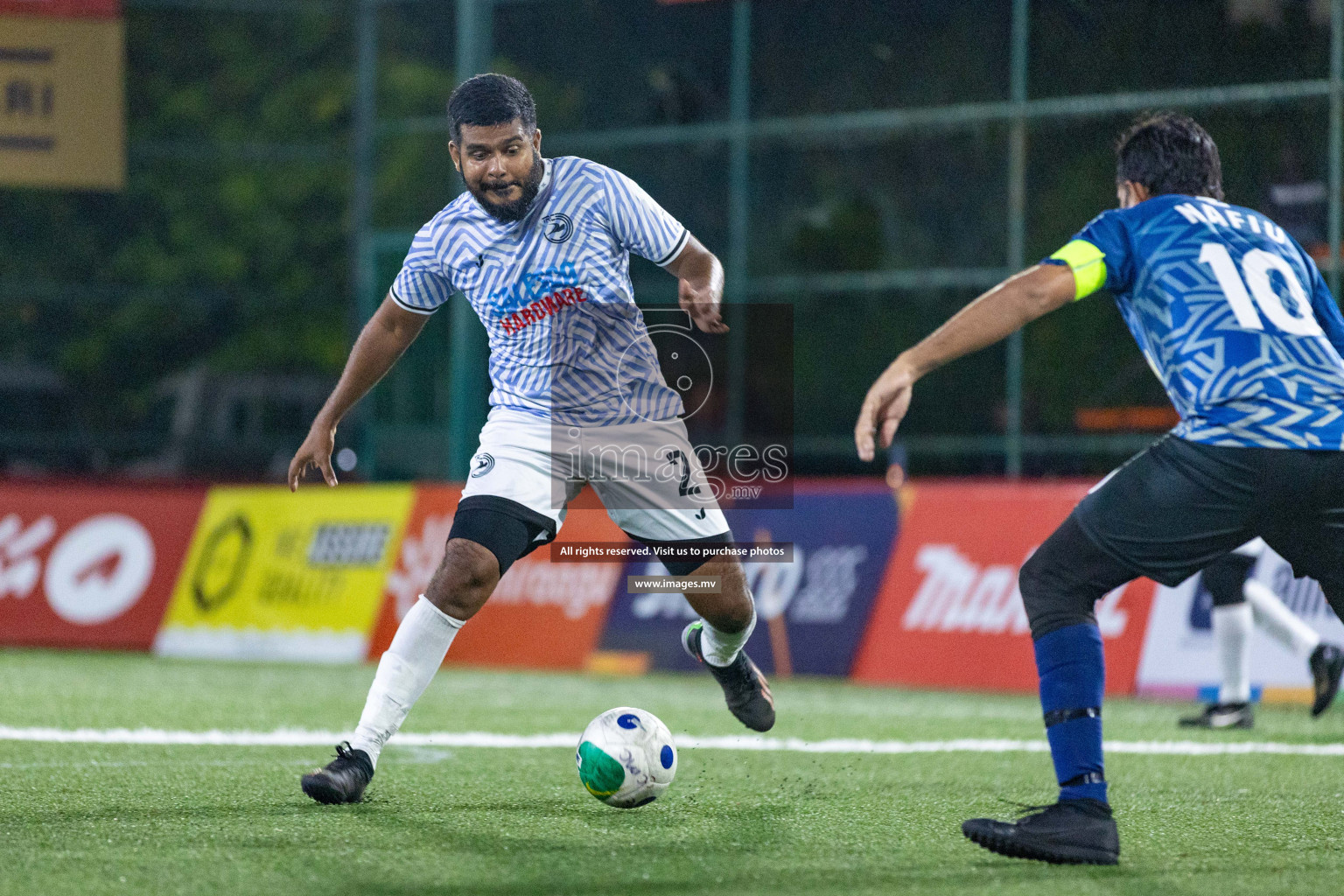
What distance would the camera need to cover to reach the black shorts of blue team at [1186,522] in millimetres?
5055

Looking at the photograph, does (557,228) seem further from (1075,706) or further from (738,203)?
(738,203)

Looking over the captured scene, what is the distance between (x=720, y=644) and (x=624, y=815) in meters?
1.04

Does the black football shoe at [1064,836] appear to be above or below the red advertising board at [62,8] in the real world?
below

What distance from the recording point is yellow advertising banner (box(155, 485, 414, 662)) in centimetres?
1327

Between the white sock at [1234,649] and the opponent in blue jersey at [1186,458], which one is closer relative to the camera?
the opponent in blue jersey at [1186,458]

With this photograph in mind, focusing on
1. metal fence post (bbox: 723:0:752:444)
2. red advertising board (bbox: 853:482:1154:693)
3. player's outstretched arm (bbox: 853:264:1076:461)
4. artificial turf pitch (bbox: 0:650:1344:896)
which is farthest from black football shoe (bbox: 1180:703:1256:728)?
metal fence post (bbox: 723:0:752:444)

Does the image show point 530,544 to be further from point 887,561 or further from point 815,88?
point 815,88

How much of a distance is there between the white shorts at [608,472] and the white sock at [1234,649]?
144 inches

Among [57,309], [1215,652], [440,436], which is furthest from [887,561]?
[57,309]

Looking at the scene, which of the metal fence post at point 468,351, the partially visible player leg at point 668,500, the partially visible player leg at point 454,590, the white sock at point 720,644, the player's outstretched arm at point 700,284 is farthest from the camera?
the metal fence post at point 468,351

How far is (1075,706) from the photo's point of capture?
517 cm

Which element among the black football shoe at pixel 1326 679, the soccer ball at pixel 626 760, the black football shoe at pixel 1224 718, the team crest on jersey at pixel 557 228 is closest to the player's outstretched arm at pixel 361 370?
the team crest on jersey at pixel 557 228

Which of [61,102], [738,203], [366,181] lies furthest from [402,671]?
[366,181]

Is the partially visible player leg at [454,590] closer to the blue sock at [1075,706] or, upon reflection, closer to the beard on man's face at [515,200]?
the beard on man's face at [515,200]
